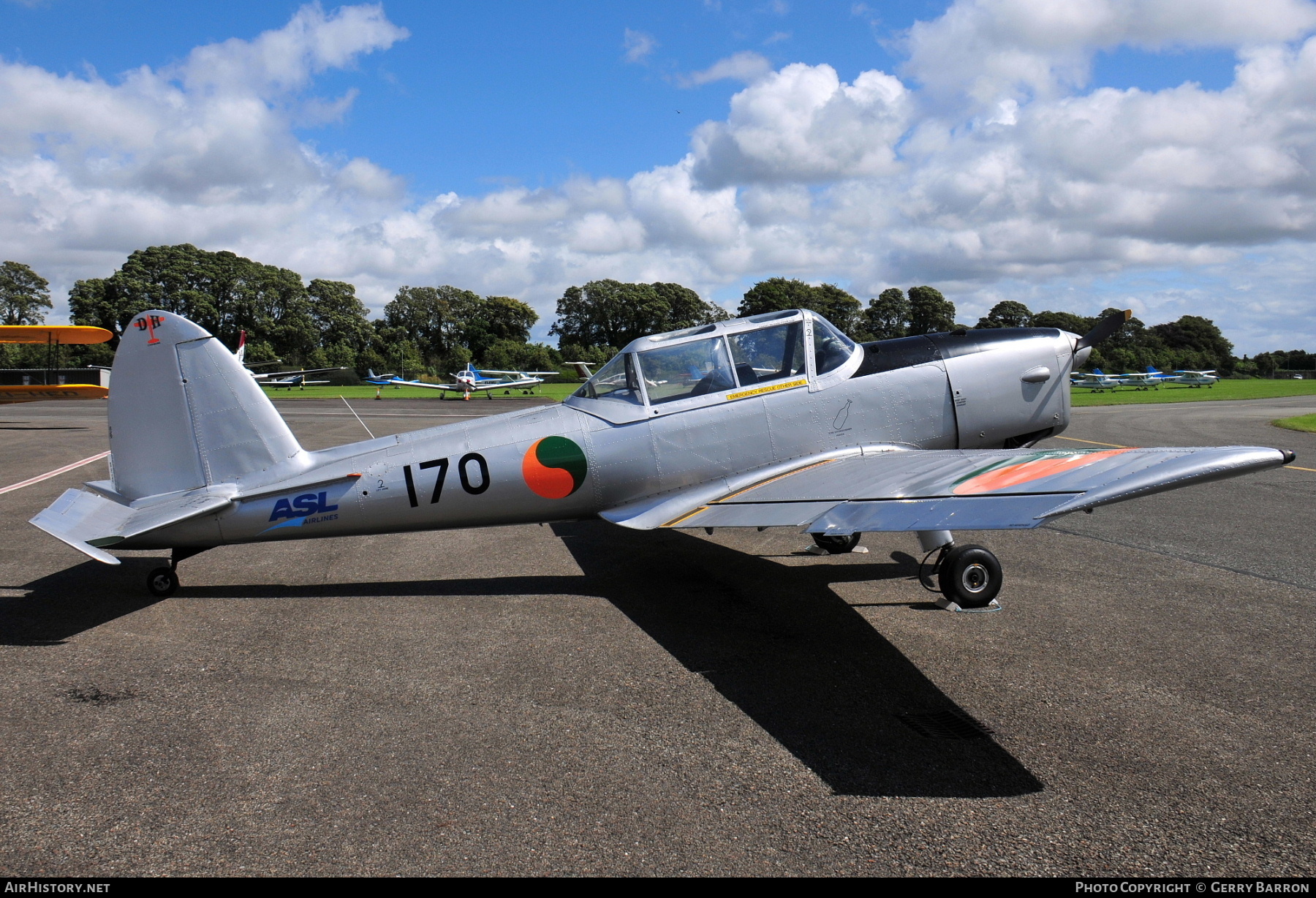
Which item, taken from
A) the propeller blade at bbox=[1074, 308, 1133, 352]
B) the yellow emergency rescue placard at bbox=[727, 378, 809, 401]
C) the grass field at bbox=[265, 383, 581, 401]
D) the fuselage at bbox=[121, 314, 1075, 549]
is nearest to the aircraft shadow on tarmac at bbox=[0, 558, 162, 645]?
the fuselage at bbox=[121, 314, 1075, 549]

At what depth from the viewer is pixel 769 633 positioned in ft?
17.2

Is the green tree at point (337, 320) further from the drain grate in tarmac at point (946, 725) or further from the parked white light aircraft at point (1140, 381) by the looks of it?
the drain grate in tarmac at point (946, 725)

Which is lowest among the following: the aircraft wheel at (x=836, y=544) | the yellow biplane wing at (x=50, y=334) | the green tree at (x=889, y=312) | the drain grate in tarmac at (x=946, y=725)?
the drain grate in tarmac at (x=946, y=725)

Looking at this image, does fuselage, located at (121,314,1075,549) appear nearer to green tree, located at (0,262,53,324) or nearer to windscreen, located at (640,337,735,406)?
windscreen, located at (640,337,735,406)

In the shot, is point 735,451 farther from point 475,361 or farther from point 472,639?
point 475,361

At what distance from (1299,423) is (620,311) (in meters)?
77.9

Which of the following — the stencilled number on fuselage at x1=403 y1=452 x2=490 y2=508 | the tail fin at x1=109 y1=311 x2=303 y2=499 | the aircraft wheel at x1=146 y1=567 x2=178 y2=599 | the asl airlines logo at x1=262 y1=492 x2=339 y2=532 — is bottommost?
the aircraft wheel at x1=146 y1=567 x2=178 y2=599

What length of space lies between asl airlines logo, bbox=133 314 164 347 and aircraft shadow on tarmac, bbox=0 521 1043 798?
2.11m

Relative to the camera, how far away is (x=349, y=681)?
4.42 metres

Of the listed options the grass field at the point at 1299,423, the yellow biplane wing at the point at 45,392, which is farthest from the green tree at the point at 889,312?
the yellow biplane wing at the point at 45,392

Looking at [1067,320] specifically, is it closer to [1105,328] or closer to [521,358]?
[521,358]

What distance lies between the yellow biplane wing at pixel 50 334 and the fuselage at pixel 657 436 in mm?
19284

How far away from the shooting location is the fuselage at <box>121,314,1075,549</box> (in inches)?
233

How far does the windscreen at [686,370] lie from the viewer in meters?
6.34
